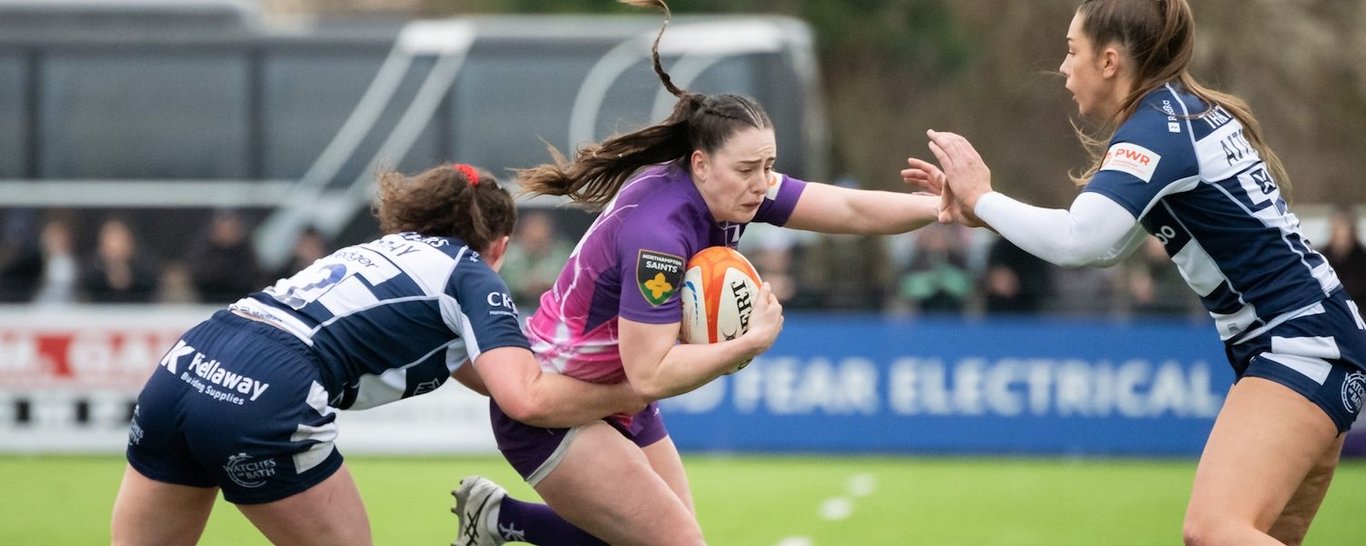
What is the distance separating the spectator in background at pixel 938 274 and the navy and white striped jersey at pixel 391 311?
25.9 feet

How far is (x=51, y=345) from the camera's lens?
40.3 feet

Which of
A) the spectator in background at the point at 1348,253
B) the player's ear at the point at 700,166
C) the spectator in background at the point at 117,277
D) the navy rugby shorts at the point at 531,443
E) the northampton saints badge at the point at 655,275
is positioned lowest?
the spectator in background at the point at 117,277

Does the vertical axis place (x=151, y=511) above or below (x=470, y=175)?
below

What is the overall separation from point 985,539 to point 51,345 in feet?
25.0

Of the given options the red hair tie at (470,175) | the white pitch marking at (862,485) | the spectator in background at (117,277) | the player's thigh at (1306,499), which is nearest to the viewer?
the player's thigh at (1306,499)

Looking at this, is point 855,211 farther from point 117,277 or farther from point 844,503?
point 117,277

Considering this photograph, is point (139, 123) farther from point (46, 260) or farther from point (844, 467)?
point (844, 467)

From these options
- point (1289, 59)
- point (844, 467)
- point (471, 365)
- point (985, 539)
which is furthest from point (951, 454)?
point (1289, 59)

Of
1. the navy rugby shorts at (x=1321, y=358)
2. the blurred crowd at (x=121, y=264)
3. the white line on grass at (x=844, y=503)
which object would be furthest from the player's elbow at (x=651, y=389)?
the blurred crowd at (x=121, y=264)

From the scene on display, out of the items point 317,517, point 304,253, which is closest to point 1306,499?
point 317,517

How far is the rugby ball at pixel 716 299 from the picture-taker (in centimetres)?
474

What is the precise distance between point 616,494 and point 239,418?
113 centimetres

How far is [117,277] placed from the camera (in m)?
13.0

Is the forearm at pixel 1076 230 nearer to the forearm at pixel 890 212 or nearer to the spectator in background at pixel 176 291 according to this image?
the forearm at pixel 890 212
